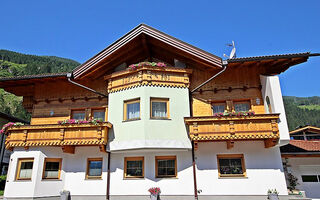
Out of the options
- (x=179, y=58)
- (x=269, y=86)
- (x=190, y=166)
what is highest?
(x=179, y=58)

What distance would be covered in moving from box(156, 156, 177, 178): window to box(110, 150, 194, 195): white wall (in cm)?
21

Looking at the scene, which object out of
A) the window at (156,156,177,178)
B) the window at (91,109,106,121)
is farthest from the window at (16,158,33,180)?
the window at (156,156,177,178)

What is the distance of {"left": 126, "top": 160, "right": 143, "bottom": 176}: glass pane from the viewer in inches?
514

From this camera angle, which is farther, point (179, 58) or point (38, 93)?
point (38, 93)

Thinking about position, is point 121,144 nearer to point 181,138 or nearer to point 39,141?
point 181,138

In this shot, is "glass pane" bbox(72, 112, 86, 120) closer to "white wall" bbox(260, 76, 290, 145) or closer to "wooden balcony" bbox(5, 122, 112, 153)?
"wooden balcony" bbox(5, 122, 112, 153)

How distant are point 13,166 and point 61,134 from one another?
3235 mm

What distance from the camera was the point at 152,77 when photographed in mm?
13398

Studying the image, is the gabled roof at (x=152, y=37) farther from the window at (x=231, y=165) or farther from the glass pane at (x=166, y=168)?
the glass pane at (x=166, y=168)

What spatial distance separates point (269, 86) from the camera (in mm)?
12422

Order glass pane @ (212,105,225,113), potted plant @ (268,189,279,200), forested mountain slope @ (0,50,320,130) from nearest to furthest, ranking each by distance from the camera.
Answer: potted plant @ (268,189,279,200)
glass pane @ (212,105,225,113)
forested mountain slope @ (0,50,320,130)

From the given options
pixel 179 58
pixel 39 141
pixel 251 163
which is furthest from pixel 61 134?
pixel 251 163

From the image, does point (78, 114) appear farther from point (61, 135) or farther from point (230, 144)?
point (230, 144)

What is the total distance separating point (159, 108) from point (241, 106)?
16.0 feet
